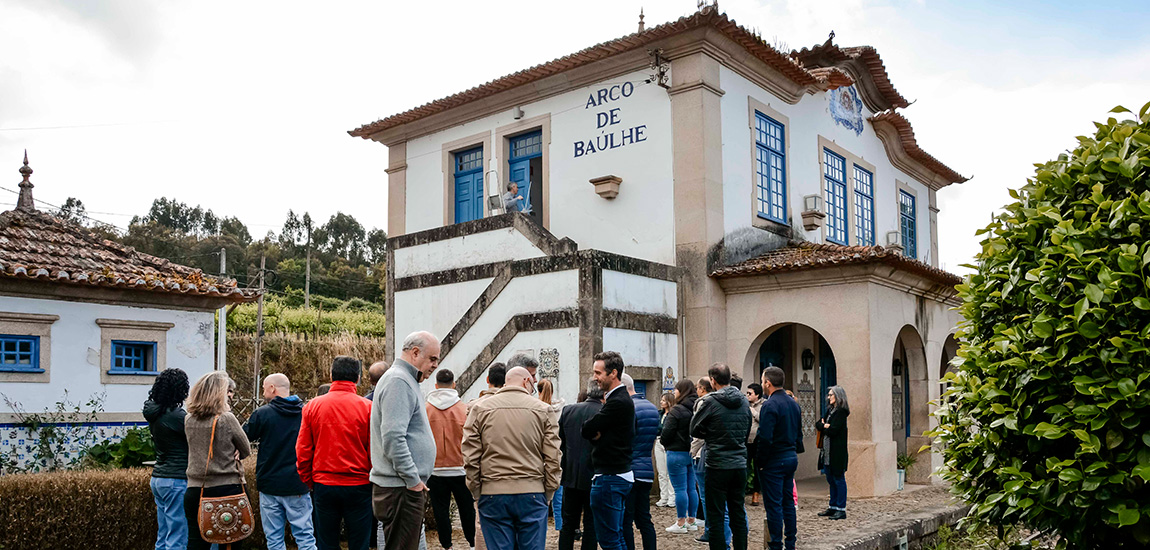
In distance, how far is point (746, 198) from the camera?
52.9 feet

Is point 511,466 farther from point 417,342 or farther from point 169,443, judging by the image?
point 169,443

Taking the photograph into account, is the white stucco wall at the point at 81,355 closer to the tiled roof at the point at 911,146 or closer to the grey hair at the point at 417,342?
the grey hair at the point at 417,342

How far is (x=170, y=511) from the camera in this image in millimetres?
7398

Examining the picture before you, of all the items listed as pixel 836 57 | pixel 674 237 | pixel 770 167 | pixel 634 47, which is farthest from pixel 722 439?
pixel 836 57

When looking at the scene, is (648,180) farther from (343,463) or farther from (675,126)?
(343,463)

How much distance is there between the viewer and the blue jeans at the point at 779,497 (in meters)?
8.66

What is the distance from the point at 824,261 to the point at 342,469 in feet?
30.6

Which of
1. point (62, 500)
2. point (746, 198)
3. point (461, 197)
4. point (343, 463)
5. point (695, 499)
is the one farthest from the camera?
A: point (461, 197)

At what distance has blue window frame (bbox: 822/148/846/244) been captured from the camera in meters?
18.5

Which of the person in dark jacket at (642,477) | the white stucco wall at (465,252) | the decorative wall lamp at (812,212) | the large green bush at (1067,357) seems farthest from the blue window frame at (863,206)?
the large green bush at (1067,357)

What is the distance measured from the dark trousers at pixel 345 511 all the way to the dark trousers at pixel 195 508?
3.52 ft

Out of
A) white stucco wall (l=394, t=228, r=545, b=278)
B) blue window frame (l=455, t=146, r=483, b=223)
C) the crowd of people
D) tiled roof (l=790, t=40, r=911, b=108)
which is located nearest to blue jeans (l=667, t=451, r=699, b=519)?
the crowd of people

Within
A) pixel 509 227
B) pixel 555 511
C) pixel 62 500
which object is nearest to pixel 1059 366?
pixel 555 511

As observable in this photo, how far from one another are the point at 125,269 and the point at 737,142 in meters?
9.83
